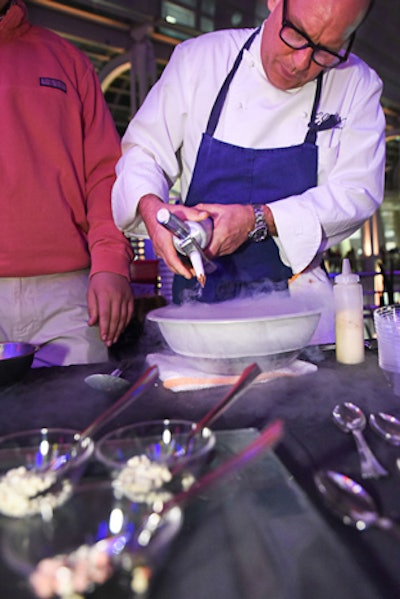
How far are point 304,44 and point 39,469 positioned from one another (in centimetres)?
120

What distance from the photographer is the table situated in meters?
0.35

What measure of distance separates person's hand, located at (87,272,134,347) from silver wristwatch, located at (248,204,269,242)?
45cm

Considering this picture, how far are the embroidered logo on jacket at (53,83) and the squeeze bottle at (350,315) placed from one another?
1.10 meters

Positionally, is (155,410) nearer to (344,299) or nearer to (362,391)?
(362,391)

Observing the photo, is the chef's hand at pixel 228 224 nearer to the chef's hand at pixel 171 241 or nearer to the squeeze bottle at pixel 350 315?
the chef's hand at pixel 171 241

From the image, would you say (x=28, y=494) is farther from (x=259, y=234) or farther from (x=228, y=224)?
(x=259, y=234)

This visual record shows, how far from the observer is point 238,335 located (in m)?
0.83

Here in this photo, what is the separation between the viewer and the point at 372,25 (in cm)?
566

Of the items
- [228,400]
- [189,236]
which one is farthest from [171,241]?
[228,400]

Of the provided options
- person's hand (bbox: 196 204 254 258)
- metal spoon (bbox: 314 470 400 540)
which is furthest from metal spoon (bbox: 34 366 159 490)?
person's hand (bbox: 196 204 254 258)

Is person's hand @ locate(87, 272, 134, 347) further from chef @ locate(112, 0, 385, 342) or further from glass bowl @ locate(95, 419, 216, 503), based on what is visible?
glass bowl @ locate(95, 419, 216, 503)

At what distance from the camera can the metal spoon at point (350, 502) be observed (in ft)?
1.37

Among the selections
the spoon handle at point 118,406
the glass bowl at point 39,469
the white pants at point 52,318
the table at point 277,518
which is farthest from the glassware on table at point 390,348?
the white pants at point 52,318

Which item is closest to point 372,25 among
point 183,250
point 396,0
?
point 396,0
